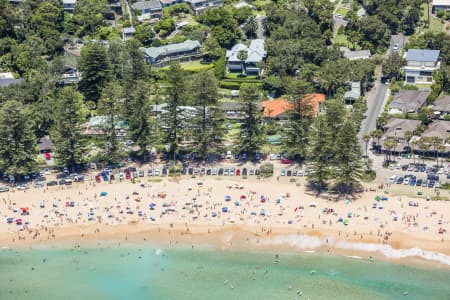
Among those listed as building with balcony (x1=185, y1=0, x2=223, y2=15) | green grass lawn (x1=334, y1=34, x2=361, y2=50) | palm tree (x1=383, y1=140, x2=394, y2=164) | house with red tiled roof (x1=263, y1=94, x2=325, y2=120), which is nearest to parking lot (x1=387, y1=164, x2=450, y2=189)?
palm tree (x1=383, y1=140, x2=394, y2=164)

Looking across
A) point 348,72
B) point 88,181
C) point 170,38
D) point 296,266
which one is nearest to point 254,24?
point 170,38

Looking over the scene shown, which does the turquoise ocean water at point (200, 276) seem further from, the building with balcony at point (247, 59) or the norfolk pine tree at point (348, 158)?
the building with balcony at point (247, 59)

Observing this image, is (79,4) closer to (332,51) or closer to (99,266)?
(332,51)

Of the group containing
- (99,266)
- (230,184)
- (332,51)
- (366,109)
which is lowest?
(99,266)

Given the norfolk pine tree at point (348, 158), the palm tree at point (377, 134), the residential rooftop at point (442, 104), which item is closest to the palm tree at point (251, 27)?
the residential rooftop at point (442, 104)

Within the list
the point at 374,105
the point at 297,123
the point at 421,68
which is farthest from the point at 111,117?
the point at 421,68

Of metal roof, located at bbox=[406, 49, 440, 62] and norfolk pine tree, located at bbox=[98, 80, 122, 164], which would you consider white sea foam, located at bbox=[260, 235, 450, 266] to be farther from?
metal roof, located at bbox=[406, 49, 440, 62]
